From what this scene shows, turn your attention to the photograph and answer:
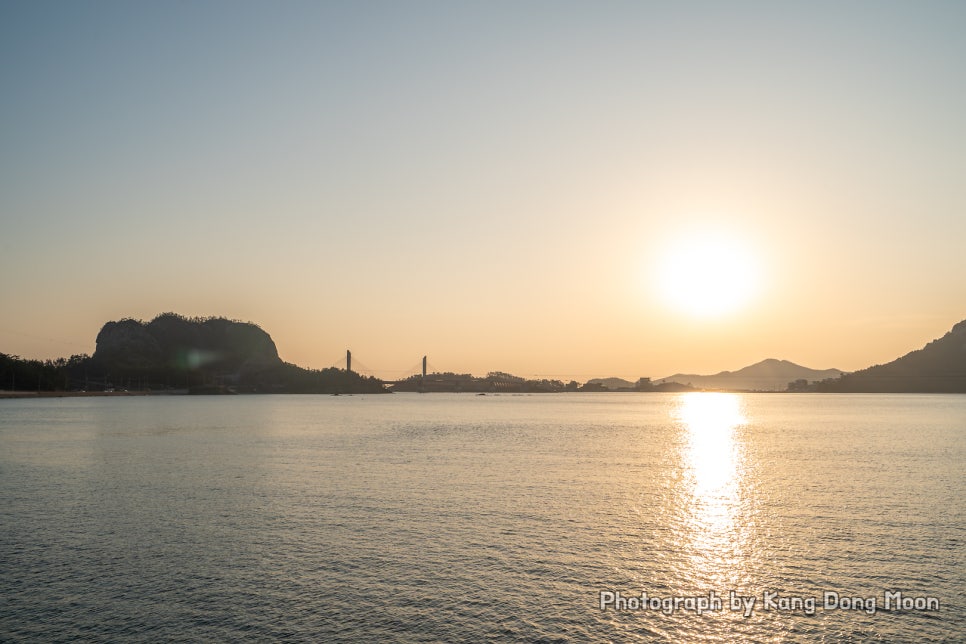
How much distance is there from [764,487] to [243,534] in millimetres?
34049

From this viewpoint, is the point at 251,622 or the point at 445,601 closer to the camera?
the point at 251,622

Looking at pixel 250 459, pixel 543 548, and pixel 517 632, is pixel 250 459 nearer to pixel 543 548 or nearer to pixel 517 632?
pixel 543 548

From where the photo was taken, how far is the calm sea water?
1845 cm

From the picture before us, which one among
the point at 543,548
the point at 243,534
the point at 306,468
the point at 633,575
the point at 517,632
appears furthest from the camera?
the point at 306,468

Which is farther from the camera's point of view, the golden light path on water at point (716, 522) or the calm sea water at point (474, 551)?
the golden light path on water at point (716, 522)

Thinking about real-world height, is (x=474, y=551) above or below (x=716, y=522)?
above

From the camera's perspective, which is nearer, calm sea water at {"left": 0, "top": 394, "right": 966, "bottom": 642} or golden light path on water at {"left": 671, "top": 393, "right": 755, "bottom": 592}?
calm sea water at {"left": 0, "top": 394, "right": 966, "bottom": 642}

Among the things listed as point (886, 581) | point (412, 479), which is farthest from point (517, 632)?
point (412, 479)

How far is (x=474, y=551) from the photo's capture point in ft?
83.9

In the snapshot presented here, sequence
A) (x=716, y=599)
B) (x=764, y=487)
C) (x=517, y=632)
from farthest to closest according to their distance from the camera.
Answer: (x=764, y=487)
(x=716, y=599)
(x=517, y=632)

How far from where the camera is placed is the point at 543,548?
85.9 feet

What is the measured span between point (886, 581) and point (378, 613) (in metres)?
17.3

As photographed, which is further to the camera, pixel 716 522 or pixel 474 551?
pixel 716 522

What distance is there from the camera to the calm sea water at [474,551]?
18.5m
